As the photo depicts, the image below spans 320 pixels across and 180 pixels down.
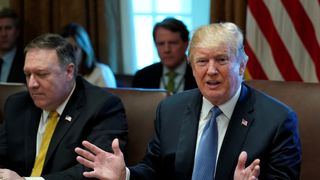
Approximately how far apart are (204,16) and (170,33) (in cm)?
75

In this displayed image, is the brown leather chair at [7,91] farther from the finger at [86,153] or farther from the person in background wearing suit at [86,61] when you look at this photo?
the finger at [86,153]

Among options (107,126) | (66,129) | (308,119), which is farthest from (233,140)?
(66,129)

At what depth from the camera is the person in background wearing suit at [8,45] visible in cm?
427

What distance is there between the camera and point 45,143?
260 cm

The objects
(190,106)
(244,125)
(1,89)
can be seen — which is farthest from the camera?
(1,89)

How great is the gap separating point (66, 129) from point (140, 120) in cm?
38

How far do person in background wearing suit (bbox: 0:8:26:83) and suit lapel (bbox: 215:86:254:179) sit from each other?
247cm

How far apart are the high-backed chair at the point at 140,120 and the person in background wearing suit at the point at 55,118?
0.09 metres

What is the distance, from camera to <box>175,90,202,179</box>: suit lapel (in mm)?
2199

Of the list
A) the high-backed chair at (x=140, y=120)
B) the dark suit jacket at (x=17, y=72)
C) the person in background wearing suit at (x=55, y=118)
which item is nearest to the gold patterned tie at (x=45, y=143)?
the person in background wearing suit at (x=55, y=118)

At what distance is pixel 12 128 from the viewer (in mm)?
2689

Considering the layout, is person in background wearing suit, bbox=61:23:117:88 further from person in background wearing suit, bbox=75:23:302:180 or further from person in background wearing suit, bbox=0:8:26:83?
person in background wearing suit, bbox=75:23:302:180

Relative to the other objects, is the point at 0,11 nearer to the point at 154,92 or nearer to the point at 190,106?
the point at 154,92

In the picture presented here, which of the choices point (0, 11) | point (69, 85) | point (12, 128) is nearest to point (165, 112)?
point (69, 85)
